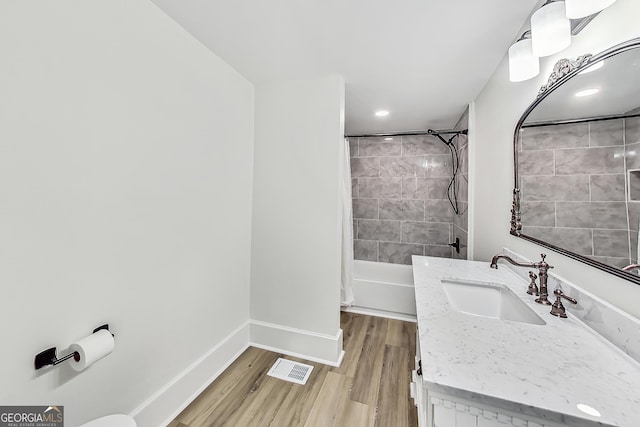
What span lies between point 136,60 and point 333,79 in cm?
129

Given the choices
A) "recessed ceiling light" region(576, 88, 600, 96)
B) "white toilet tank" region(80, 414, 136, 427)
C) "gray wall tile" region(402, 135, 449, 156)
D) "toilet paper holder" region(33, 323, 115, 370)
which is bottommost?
"white toilet tank" region(80, 414, 136, 427)

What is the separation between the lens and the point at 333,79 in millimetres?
1944

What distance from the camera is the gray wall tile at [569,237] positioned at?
101cm

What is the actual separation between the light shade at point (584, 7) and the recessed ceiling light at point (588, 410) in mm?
1243

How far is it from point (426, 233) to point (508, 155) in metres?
1.84

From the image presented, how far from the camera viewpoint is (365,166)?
365 cm

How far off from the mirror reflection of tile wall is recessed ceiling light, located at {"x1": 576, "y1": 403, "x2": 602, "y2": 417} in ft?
1.78

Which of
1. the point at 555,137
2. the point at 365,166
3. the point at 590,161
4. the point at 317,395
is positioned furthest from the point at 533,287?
the point at 365,166

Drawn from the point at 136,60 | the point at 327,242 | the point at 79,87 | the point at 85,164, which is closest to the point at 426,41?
the point at 327,242

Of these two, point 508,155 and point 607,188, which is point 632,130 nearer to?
point 607,188

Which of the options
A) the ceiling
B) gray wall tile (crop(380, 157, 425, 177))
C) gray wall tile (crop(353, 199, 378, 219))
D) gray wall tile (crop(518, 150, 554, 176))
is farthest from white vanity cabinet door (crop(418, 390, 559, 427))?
gray wall tile (crop(380, 157, 425, 177))

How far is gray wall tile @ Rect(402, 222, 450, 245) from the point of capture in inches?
131

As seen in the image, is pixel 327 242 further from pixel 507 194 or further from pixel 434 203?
pixel 434 203

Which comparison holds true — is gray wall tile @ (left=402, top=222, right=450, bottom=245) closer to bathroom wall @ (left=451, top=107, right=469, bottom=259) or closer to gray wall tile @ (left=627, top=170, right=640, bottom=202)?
bathroom wall @ (left=451, top=107, right=469, bottom=259)
